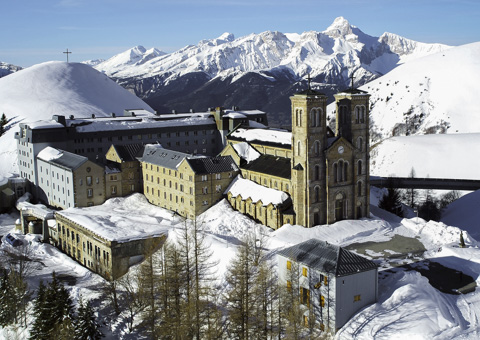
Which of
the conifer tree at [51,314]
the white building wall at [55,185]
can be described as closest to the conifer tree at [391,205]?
the white building wall at [55,185]

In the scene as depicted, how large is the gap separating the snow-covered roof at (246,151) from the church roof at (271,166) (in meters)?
1.24

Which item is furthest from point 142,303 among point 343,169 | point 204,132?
point 204,132

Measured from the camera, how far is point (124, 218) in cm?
7469

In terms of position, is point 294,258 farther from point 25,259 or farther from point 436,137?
point 436,137

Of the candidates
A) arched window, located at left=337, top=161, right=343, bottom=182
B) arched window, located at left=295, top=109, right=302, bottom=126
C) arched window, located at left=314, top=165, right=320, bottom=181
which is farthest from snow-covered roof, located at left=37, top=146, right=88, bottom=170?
arched window, located at left=337, top=161, right=343, bottom=182

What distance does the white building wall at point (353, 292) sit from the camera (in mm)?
46969

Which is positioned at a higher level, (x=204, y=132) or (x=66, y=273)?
(x=204, y=132)

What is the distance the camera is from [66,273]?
6669 cm

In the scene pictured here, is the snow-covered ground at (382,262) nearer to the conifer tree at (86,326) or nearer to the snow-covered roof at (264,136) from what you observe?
the conifer tree at (86,326)

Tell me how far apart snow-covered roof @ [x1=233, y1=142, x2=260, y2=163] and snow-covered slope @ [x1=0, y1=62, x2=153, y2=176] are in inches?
2690

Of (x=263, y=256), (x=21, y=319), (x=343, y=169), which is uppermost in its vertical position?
(x=343, y=169)

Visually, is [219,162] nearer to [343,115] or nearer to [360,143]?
[343,115]

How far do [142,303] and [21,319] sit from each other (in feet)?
40.0

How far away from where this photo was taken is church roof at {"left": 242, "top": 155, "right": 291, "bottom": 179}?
73375 mm
